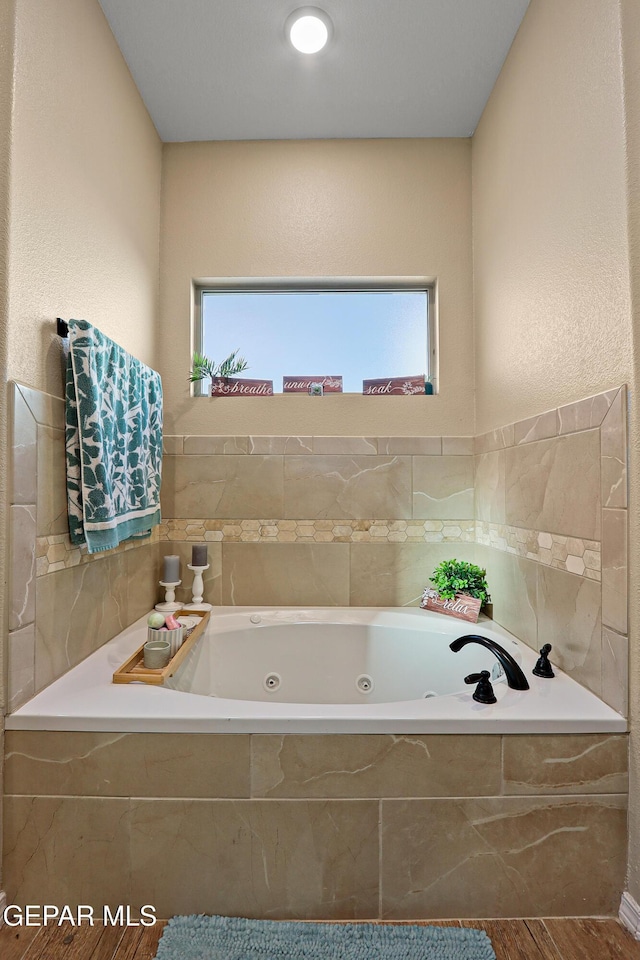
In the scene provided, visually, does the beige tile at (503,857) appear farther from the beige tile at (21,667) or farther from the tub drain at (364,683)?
the beige tile at (21,667)

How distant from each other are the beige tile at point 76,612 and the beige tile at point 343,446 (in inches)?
37.7

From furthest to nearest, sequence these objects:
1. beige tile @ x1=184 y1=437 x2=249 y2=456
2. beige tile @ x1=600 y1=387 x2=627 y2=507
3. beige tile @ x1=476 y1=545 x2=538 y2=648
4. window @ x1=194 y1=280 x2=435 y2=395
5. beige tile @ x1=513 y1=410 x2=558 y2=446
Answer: window @ x1=194 y1=280 x2=435 y2=395
beige tile @ x1=184 y1=437 x2=249 y2=456
beige tile @ x1=476 y1=545 x2=538 y2=648
beige tile @ x1=513 y1=410 x2=558 y2=446
beige tile @ x1=600 y1=387 x2=627 y2=507

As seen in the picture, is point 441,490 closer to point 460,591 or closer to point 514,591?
point 460,591

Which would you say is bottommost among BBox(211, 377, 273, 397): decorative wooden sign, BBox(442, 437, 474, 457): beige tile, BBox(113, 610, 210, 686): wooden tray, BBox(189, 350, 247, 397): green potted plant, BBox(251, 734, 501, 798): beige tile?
BBox(251, 734, 501, 798): beige tile

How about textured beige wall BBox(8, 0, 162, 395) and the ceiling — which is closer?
textured beige wall BBox(8, 0, 162, 395)

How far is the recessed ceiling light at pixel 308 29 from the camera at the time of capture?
172cm

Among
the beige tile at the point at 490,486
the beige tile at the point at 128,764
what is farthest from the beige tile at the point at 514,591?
the beige tile at the point at 128,764

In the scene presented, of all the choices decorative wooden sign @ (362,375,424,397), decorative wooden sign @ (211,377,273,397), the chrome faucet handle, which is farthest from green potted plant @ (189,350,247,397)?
the chrome faucet handle

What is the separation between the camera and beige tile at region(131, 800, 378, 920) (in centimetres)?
118

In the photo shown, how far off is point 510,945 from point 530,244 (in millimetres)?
2000

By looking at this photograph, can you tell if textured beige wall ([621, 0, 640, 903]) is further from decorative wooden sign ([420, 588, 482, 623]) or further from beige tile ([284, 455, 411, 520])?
beige tile ([284, 455, 411, 520])

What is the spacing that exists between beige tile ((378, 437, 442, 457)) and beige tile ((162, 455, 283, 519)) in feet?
1.62

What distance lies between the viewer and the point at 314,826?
1175mm
